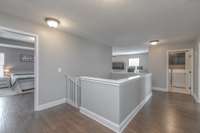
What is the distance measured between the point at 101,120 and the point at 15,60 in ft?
23.3

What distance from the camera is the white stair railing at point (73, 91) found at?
323 centimetres

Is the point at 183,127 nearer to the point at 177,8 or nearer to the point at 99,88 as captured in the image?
the point at 99,88

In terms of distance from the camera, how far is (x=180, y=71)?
17.9 feet

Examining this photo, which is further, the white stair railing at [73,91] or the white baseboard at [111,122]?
the white stair railing at [73,91]

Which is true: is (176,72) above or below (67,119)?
above

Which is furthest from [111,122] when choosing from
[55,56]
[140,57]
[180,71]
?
[140,57]

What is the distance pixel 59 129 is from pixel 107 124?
3.20ft

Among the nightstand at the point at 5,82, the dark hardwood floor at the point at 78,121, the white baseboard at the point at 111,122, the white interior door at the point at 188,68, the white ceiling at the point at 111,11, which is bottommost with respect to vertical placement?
the dark hardwood floor at the point at 78,121

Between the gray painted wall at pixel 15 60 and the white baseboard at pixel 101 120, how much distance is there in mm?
6238

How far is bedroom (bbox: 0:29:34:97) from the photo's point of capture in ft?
16.5

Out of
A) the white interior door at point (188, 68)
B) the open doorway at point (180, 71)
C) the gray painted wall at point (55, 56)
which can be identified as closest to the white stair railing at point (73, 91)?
the gray painted wall at point (55, 56)

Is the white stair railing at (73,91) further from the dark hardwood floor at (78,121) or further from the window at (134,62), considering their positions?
the window at (134,62)

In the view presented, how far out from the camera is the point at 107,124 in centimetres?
221

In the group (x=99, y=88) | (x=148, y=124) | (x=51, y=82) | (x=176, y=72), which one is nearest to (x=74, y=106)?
(x=51, y=82)
